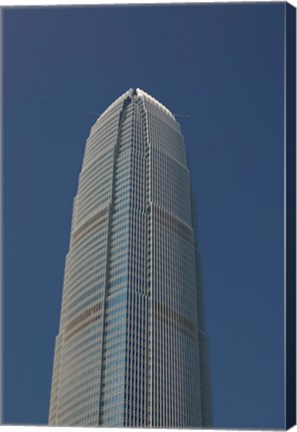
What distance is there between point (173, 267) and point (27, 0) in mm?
30455

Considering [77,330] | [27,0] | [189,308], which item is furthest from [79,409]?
[27,0]

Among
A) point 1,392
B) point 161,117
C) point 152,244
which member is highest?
point 161,117

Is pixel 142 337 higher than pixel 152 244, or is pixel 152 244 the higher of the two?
pixel 152 244

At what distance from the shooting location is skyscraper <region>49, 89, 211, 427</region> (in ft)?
160

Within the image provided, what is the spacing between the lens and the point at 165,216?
5672 centimetres

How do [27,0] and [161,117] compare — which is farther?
[161,117]

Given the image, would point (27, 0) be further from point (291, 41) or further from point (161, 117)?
point (161, 117)

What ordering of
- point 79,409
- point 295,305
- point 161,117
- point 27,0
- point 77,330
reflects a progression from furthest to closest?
point 161,117
point 77,330
point 79,409
point 27,0
point 295,305

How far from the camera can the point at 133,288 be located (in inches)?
2058

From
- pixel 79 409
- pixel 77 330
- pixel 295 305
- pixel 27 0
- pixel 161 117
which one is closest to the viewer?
pixel 295 305

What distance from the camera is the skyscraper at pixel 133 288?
4884 centimetres

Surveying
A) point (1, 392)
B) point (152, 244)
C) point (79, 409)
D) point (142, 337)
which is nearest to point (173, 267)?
point (152, 244)

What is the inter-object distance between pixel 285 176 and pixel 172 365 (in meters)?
28.3

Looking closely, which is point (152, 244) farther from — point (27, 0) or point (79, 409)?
point (27, 0)
